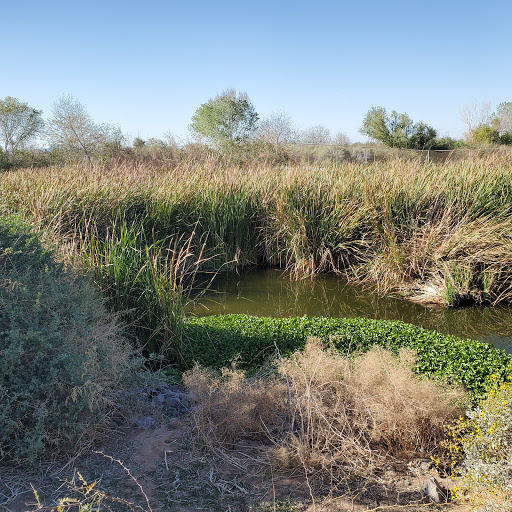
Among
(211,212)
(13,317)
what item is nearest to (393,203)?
(211,212)

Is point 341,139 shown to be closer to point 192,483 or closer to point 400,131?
point 400,131

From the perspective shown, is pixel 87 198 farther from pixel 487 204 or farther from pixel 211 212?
pixel 487 204

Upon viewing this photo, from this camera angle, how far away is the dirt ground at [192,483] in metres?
2.52

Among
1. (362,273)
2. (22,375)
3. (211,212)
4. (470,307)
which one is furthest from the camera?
(211,212)

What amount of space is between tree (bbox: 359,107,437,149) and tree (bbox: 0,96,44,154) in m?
20.0

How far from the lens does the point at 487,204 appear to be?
8195 millimetres

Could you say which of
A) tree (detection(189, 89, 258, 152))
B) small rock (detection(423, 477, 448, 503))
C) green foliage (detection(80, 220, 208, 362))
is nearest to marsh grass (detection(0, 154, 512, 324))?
green foliage (detection(80, 220, 208, 362))

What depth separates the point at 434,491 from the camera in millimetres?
2713

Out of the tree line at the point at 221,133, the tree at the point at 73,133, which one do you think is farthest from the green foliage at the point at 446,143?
the tree at the point at 73,133

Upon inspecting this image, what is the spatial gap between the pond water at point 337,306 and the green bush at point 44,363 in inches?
132

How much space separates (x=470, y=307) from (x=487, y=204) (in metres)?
1.91

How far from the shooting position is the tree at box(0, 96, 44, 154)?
28.5m

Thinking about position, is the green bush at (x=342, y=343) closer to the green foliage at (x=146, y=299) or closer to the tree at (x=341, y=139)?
the green foliage at (x=146, y=299)

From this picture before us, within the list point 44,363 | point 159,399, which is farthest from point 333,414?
point 44,363
